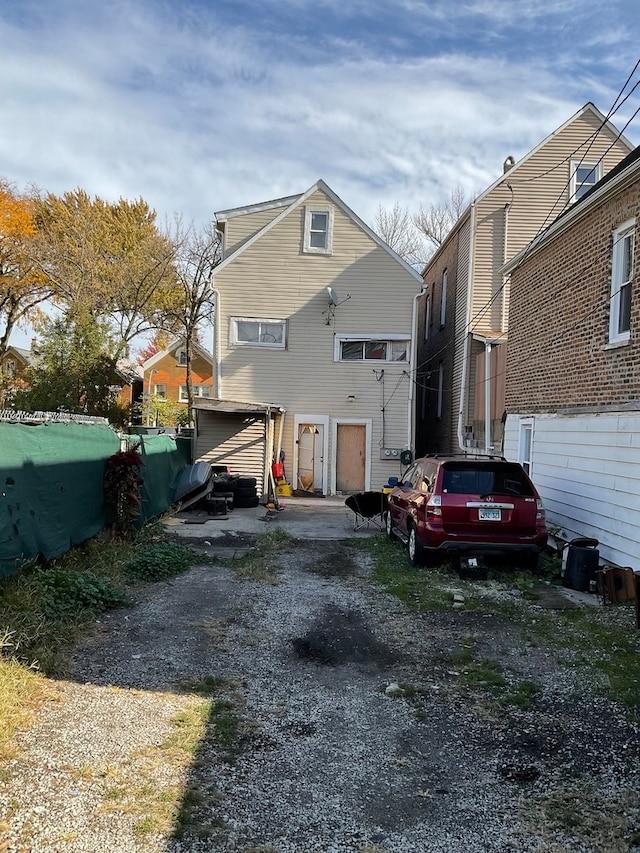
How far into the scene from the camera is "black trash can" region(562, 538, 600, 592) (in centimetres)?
776

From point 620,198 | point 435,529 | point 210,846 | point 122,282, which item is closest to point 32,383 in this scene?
point 122,282

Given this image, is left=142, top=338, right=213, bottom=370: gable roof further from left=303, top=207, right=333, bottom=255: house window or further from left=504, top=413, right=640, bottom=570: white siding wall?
left=504, top=413, right=640, bottom=570: white siding wall

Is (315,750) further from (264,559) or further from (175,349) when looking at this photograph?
(175,349)

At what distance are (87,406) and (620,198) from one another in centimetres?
1687

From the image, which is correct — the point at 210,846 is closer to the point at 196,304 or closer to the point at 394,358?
the point at 394,358

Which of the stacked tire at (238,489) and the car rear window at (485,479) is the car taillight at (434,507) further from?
the stacked tire at (238,489)

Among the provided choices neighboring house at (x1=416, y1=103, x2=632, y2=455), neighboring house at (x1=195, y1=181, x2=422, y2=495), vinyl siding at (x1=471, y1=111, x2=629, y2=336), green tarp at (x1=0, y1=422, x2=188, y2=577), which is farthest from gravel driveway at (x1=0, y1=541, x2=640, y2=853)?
vinyl siding at (x1=471, y1=111, x2=629, y2=336)

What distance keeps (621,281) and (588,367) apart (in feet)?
4.21

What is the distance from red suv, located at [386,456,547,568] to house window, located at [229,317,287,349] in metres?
10.8

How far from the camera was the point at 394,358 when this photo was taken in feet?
60.5

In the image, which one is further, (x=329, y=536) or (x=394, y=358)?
(x=394, y=358)

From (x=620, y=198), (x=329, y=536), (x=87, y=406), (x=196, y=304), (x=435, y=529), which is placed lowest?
(x=329, y=536)

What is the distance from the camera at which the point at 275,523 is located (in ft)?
43.6

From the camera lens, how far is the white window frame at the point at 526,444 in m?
11.4
